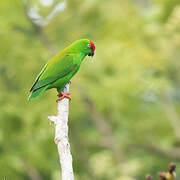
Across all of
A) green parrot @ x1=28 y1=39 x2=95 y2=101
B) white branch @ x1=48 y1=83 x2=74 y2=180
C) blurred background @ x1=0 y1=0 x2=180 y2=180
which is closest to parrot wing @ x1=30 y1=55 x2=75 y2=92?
green parrot @ x1=28 y1=39 x2=95 y2=101

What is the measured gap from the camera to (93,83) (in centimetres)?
1088

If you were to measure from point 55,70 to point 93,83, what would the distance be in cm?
722

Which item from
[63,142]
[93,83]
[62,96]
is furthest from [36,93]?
[93,83]

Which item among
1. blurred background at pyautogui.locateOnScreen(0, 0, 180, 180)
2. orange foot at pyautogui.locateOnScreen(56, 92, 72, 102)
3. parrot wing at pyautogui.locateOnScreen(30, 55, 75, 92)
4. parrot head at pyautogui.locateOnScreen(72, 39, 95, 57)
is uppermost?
blurred background at pyautogui.locateOnScreen(0, 0, 180, 180)

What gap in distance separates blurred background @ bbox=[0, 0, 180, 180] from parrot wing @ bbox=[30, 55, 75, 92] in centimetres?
508

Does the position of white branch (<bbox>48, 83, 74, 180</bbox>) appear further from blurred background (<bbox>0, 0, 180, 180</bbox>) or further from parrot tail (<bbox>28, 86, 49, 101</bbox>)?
blurred background (<bbox>0, 0, 180, 180</bbox>)

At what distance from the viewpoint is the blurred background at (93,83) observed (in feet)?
31.1

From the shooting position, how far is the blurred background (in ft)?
31.1

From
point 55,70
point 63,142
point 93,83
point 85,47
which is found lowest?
point 63,142

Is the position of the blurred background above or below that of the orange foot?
above

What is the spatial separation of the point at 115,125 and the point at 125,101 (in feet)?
6.35

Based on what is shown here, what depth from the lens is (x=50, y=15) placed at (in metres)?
10.4

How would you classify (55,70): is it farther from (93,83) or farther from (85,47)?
(93,83)

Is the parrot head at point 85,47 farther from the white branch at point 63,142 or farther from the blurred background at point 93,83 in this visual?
the blurred background at point 93,83
